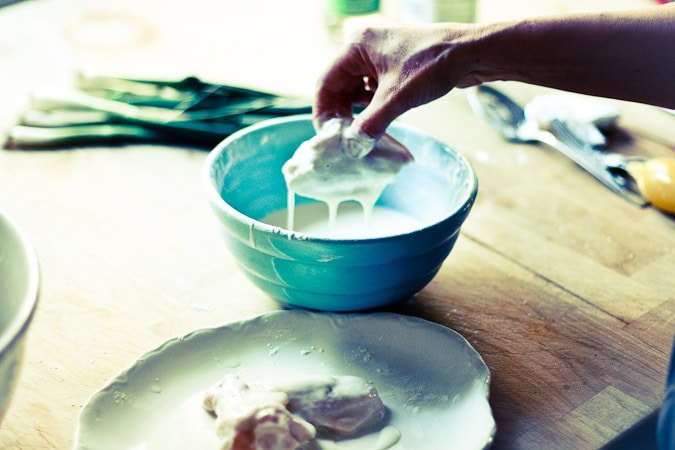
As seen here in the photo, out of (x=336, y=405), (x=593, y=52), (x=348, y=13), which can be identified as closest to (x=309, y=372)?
(x=336, y=405)

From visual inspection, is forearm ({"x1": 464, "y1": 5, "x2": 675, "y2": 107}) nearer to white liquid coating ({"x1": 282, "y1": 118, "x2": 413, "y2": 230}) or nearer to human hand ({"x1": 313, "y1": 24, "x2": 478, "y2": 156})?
human hand ({"x1": 313, "y1": 24, "x2": 478, "y2": 156})

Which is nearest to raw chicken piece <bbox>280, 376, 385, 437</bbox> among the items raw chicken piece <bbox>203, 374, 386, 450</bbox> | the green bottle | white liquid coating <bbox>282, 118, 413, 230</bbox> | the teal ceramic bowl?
raw chicken piece <bbox>203, 374, 386, 450</bbox>

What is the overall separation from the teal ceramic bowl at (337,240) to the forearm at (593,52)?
133 millimetres

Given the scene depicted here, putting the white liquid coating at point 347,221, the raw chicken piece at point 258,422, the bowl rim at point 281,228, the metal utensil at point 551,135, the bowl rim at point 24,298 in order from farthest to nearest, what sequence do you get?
the metal utensil at point 551,135 < the white liquid coating at point 347,221 < the bowl rim at point 281,228 < the raw chicken piece at point 258,422 < the bowl rim at point 24,298

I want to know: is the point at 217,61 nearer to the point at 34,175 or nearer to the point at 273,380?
the point at 34,175

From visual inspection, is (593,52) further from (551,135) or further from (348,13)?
(348,13)

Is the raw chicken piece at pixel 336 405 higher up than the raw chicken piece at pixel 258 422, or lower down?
lower down

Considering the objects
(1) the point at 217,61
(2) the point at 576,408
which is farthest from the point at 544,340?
(1) the point at 217,61

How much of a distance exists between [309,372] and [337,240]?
0.13m

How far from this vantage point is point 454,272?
3.08 ft

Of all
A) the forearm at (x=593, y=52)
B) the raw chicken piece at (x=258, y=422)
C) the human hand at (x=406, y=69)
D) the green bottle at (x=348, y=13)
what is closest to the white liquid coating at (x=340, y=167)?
the human hand at (x=406, y=69)

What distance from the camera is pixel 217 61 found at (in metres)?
1.48

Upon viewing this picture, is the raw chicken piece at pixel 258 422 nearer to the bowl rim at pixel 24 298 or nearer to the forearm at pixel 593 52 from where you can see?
the bowl rim at pixel 24 298

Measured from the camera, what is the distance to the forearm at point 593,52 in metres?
0.79
